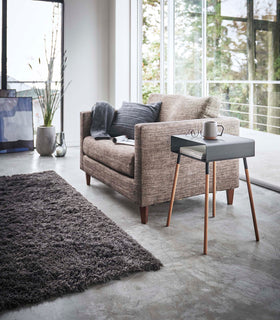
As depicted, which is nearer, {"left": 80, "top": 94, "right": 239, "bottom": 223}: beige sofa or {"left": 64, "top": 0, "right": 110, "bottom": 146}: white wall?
{"left": 80, "top": 94, "right": 239, "bottom": 223}: beige sofa

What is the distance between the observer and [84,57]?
5.80 meters

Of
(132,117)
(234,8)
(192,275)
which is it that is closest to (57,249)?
(192,275)

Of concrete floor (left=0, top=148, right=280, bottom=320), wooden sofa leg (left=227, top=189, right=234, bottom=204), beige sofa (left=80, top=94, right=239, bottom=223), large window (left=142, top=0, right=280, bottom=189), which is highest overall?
large window (left=142, top=0, right=280, bottom=189)

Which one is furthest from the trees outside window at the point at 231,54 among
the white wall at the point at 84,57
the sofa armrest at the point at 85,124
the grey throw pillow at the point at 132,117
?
the sofa armrest at the point at 85,124

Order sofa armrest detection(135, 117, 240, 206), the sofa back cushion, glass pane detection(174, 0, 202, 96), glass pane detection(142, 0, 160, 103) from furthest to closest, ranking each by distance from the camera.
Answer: glass pane detection(142, 0, 160, 103), glass pane detection(174, 0, 202, 96), the sofa back cushion, sofa armrest detection(135, 117, 240, 206)

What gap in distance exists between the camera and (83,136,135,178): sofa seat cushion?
2742mm

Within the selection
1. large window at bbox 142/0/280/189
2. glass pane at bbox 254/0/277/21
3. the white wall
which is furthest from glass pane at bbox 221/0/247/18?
the white wall

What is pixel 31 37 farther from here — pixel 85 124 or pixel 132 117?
pixel 132 117

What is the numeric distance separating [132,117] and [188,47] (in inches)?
54.9

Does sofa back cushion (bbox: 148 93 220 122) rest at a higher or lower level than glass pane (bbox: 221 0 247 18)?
lower

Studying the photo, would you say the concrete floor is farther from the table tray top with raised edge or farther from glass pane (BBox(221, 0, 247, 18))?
glass pane (BBox(221, 0, 247, 18))

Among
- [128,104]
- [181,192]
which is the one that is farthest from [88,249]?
[128,104]

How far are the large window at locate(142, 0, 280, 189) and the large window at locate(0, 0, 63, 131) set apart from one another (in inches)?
65.4

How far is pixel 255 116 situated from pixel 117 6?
3.12m
